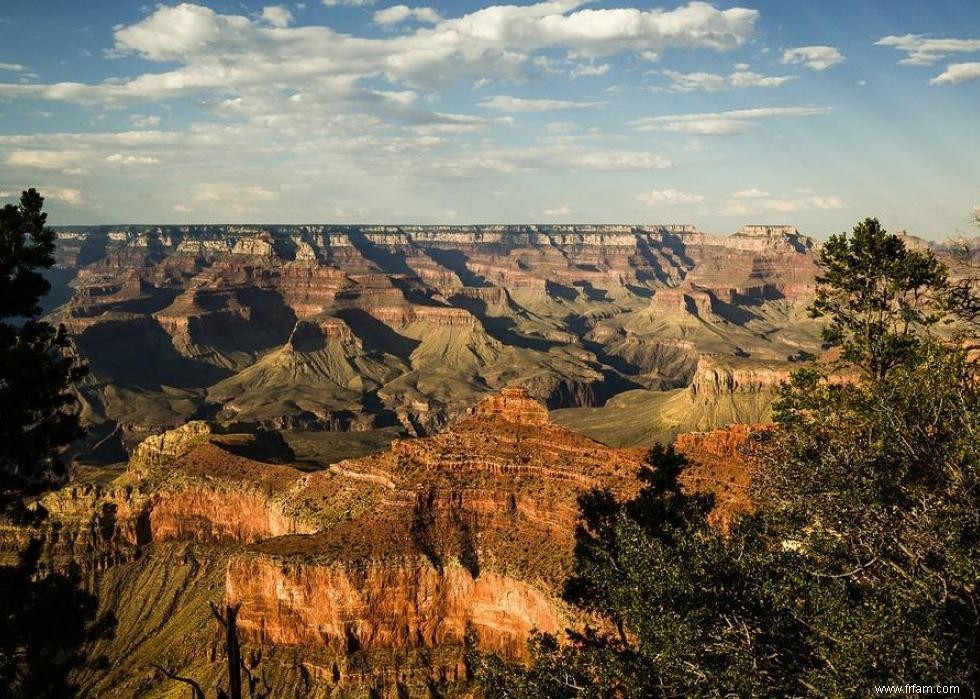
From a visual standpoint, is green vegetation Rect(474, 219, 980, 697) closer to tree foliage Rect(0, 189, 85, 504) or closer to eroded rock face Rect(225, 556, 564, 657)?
tree foliage Rect(0, 189, 85, 504)

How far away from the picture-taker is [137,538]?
3489 inches

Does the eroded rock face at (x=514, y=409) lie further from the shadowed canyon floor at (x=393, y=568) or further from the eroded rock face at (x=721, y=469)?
the eroded rock face at (x=721, y=469)

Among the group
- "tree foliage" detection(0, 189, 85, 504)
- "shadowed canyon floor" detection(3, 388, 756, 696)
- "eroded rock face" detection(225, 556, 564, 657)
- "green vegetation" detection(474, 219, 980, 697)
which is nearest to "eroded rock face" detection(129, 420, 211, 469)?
"shadowed canyon floor" detection(3, 388, 756, 696)

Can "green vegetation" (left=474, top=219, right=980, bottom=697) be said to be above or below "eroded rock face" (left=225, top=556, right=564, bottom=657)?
above

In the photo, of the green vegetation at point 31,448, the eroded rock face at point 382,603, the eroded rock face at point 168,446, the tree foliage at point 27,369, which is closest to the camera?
the green vegetation at point 31,448

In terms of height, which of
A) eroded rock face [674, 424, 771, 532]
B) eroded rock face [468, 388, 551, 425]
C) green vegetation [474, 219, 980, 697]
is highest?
green vegetation [474, 219, 980, 697]

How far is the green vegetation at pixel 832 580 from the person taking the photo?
22.0 m

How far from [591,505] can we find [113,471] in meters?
97.2

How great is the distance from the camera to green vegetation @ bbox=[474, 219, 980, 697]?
21984mm

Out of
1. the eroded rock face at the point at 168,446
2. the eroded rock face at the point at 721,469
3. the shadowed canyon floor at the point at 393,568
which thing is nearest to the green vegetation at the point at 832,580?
the eroded rock face at the point at 721,469

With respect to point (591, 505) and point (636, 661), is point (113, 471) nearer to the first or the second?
point (591, 505)

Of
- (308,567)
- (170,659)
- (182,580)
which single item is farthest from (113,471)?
(308,567)

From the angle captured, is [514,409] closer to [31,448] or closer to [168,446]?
[31,448]

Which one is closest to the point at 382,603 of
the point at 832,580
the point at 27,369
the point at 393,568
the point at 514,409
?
the point at 393,568
